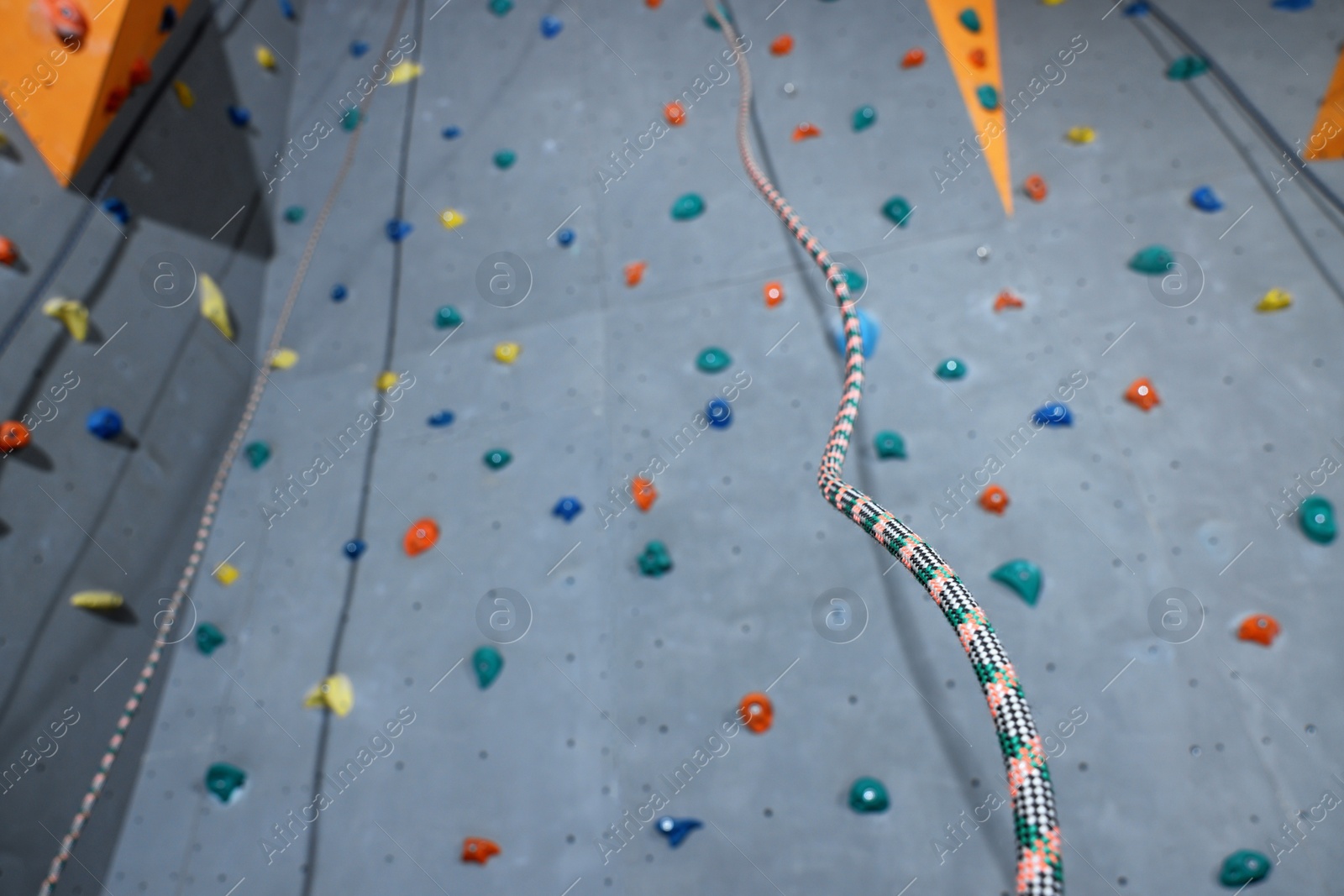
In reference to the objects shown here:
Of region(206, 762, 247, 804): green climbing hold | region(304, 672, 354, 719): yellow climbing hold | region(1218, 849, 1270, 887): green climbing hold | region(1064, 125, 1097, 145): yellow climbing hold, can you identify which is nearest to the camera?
region(1218, 849, 1270, 887): green climbing hold

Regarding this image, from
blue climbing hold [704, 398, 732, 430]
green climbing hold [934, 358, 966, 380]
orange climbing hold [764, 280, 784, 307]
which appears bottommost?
green climbing hold [934, 358, 966, 380]

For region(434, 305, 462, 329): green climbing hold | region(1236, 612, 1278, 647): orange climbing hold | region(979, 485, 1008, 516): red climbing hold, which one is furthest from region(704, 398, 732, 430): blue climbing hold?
region(1236, 612, 1278, 647): orange climbing hold

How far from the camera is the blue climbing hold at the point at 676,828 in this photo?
8.29ft

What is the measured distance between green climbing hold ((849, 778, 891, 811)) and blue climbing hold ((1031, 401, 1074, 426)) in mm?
1386

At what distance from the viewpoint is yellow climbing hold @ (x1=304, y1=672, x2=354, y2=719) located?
9.51 ft

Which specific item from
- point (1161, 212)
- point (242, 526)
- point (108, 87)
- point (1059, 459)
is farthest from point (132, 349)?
point (1161, 212)

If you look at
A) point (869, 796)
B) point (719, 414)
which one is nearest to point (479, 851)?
point (869, 796)

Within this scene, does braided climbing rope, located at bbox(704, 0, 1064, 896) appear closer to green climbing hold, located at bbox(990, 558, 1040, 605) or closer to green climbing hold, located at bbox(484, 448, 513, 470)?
green climbing hold, located at bbox(990, 558, 1040, 605)

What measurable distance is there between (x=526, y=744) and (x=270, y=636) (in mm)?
1094

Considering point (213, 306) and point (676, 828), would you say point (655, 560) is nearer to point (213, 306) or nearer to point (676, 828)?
point (676, 828)

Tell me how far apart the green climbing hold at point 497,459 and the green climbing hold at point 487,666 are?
2.43ft

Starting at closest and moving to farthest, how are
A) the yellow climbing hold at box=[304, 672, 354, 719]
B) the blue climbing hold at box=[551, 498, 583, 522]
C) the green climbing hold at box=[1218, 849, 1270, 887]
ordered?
the green climbing hold at box=[1218, 849, 1270, 887] → the yellow climbing hold at box=[304, 672, 354, 719] → the blue climbing hold at box=[551, 498, 583, 522]

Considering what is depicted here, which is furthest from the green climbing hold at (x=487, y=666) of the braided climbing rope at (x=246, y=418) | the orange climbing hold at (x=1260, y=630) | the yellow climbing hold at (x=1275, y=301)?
the yellow climbing hold at (x=1275, y=301)

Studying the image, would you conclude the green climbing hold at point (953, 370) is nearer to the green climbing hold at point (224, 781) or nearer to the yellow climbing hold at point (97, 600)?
the green climbing hold at point (224, 781)
